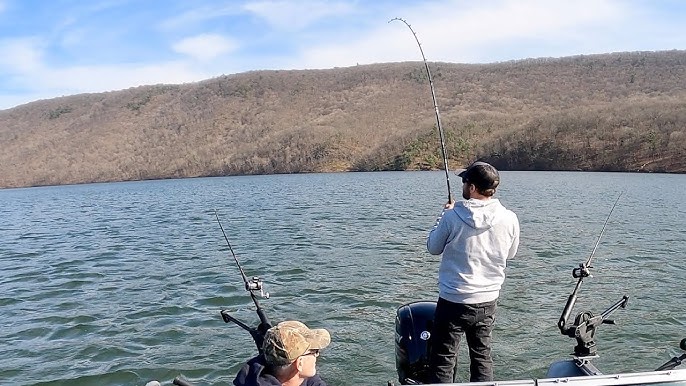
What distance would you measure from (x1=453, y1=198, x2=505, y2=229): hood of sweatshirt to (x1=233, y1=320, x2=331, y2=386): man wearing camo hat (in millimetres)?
1457

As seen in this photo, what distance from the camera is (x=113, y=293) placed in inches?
488

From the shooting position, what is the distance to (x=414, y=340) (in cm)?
536

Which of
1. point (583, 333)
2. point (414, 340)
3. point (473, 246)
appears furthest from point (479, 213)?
point (414, 340)

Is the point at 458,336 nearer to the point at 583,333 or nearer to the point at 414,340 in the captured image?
the point at 414,340

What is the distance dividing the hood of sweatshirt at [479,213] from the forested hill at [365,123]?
58.0 metres

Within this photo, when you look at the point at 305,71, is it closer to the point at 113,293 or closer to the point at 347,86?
the point at 347,86

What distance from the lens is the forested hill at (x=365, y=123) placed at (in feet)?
234

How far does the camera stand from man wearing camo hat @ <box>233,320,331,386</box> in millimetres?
3375

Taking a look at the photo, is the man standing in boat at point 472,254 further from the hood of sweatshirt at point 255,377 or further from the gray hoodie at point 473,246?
the hood of sweatshirt at point 255,377

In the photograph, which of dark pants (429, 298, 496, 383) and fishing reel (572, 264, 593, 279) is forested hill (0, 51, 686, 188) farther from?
dark pants (429, 298, 496, 383)

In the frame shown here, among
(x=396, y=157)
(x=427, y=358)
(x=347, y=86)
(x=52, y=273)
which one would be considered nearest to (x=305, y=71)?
(x=347, y=86)

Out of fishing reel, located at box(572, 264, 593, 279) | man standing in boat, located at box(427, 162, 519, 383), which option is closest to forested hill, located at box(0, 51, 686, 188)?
fishing reel, located at box(572, 264, 593, 279)

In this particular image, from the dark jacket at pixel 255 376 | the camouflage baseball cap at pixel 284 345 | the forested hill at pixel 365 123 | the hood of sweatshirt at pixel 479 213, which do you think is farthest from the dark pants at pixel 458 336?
the forested hill at pixel 365 123

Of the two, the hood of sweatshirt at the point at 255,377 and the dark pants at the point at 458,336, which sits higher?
the hood of sweatshirt at the point at 255,377
